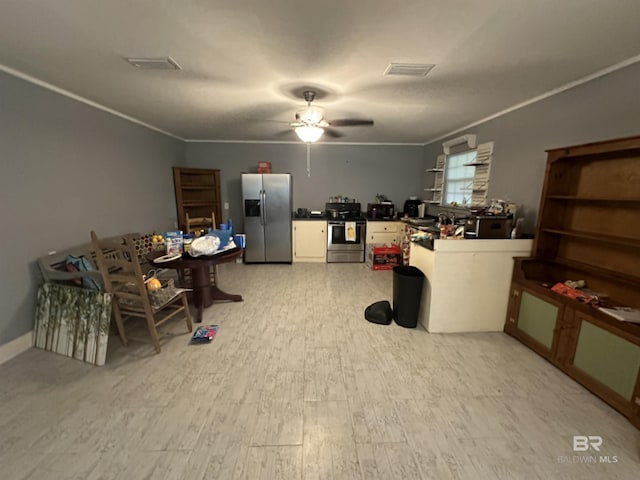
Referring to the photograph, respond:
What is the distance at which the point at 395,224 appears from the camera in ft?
17.6

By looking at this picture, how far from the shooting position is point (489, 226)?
274 cm

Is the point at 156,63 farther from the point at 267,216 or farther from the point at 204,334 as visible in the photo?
the point at 267,216

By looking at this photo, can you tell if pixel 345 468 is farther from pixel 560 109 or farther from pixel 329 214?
pixel 329 214

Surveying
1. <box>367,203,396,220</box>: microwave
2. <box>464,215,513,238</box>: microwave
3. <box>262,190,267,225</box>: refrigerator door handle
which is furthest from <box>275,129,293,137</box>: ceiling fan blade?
<box>464,215,513,238</box>: microwave

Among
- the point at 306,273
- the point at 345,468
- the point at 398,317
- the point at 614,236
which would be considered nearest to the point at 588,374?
the point at 614,236

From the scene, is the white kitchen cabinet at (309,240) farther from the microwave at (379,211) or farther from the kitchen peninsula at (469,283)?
the kitchen peninsula at (469,283)

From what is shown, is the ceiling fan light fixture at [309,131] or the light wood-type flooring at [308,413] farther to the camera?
the ceiling fan light fixture at [309,131]

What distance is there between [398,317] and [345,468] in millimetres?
1711

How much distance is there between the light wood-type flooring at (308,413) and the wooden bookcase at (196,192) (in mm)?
2821

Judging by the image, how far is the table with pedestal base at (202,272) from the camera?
106 inches

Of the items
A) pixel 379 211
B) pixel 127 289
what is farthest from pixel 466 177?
pixel 127 289

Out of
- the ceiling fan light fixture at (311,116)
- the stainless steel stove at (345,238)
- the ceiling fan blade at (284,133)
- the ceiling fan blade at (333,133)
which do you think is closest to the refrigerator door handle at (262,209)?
the ceiling fan blade at (284,133)

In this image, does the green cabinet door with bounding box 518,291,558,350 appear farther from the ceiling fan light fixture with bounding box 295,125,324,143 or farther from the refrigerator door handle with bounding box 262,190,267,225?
the refrigerator door handle with bounding box 262,190,267,225

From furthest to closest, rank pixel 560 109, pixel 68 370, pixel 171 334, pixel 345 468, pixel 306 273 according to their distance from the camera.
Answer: pixel 306 273 < pixel 171 334 < pixel 560 109 < pixel 68 370 < pixel 345 468
